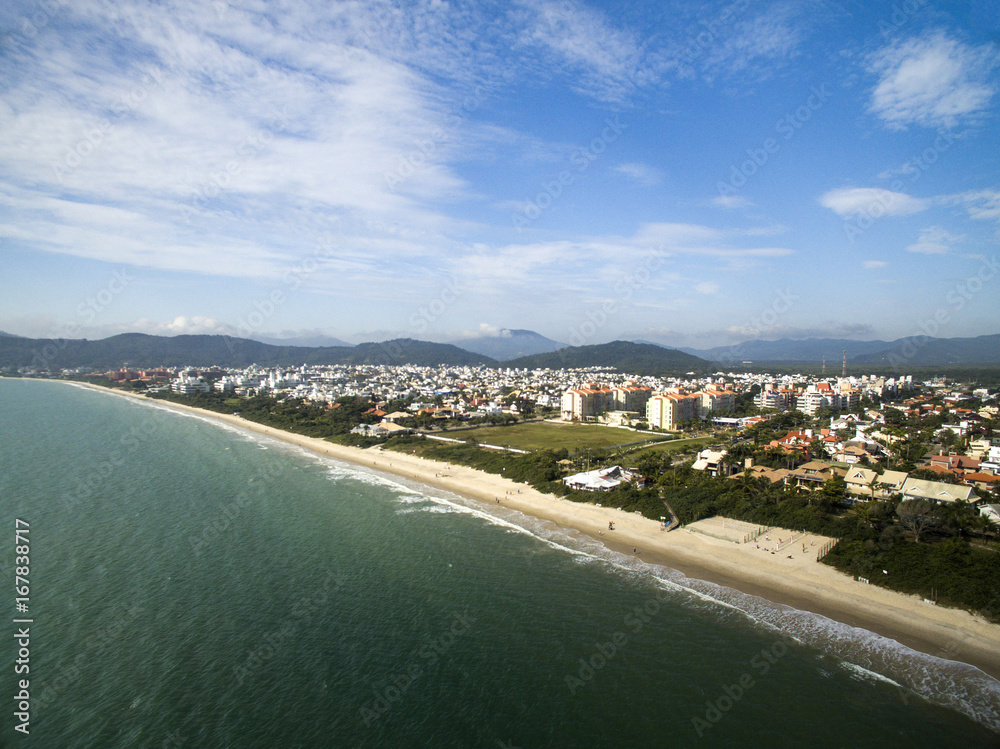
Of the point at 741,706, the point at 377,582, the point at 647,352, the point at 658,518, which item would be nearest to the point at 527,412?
the point at 658,518

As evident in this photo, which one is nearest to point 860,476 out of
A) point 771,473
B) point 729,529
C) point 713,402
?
point 771,473

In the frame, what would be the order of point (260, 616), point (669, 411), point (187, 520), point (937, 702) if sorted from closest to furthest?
point (937, 702) → point (260, 616) → point (187, 520) → point (669, 411)

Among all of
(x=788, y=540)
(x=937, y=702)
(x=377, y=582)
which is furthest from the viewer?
(x=788, y=540)

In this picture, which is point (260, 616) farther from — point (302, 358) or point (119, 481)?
point (302, 358)

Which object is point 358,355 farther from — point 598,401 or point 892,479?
point 892,479

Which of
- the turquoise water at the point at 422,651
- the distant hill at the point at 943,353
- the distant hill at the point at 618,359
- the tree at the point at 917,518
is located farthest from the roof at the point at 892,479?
the distant hill at the point at 943,353

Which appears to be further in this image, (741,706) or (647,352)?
(647,352)

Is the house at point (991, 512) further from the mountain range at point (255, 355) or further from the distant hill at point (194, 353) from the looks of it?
the distant hill at point (194, 353)
